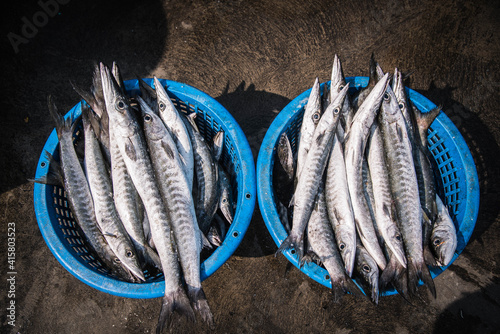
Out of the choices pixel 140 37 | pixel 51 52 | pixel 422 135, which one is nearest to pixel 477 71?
pixel 422 135

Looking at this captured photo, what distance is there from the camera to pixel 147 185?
2672 mm

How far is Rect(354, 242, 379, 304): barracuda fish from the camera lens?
2629mm

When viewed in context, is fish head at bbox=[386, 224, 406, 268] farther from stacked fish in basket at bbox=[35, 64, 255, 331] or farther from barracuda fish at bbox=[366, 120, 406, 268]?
stacked fish in basket at bbox=[35, 64, 255, 331]

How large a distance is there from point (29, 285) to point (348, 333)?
3.72m

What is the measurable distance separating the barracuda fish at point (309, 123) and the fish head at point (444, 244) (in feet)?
4.57

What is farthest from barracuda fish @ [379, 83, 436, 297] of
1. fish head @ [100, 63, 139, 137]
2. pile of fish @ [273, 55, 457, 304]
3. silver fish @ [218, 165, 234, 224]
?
fish head @ [100, 63, 139, 137]

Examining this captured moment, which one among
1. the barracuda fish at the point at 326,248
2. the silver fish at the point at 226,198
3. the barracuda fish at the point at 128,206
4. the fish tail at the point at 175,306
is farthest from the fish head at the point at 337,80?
the fish tail at the point at 175,306

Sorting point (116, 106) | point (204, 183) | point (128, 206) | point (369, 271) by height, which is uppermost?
point (116, 106)

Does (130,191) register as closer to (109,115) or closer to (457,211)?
(109,115)

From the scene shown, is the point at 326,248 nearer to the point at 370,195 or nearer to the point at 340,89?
the point at 370,195

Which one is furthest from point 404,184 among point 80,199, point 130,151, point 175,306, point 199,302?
point 80,199

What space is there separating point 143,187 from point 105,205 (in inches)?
17.5

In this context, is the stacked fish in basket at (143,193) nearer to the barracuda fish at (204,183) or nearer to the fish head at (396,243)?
the barracuda fish at (204,183)

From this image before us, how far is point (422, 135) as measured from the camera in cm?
304
